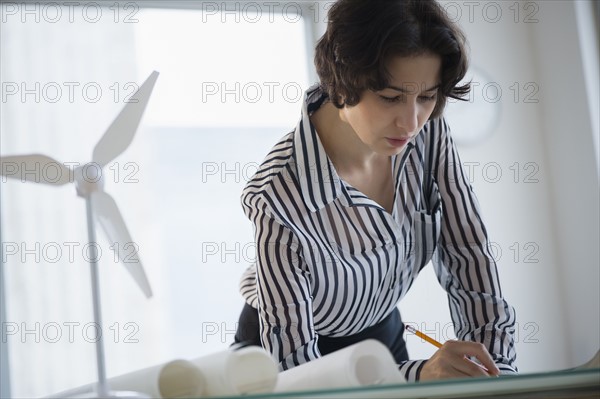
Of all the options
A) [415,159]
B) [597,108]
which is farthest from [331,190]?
[597,108]

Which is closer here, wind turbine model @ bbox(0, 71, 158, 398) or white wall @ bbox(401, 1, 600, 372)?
wind turbine model @ bbox(0, 71, 158, 398)

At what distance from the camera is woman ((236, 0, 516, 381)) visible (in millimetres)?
978

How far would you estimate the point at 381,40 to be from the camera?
37.7 inches

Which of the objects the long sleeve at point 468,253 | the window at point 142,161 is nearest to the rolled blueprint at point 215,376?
the long sleeve at point 468,253

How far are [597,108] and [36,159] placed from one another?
142 centimetres

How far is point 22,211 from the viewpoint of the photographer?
2035 millimetres

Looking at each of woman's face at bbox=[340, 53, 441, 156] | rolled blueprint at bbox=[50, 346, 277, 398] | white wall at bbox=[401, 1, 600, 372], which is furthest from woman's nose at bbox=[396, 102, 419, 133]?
white wall at bbox=[401, 1, 600, 372]

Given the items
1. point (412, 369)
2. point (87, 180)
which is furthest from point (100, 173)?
point (412, 369)

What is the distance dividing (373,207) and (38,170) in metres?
0.51

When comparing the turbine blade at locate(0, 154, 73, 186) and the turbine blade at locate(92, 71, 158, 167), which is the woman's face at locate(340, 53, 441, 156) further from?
the turbine blade at locate(0, 154, 73, 186)

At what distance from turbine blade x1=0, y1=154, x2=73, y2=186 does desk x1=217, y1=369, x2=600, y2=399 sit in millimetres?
527

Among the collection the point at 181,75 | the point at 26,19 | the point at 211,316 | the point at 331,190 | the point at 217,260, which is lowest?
the point at 211,316

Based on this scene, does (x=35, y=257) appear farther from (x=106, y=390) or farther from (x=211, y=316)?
(x=106, y=390)

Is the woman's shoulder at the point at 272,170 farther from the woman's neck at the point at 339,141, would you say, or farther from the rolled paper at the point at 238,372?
the rolled paper at the point at 238,372
